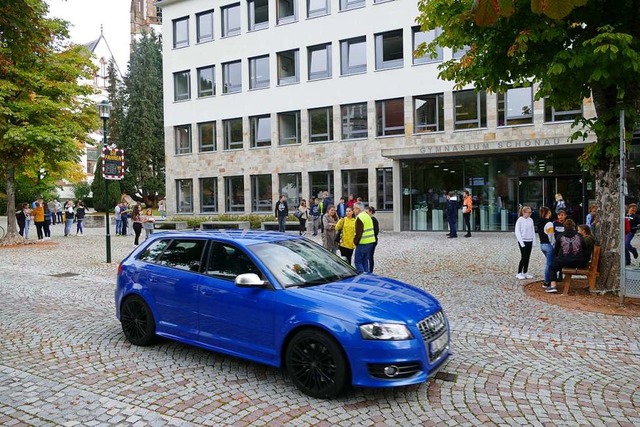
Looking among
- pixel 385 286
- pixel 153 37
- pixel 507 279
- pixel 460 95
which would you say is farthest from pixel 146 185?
pixel 385 286

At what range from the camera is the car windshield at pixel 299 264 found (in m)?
5.50

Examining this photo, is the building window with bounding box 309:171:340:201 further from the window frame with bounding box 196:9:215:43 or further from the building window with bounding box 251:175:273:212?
the window frame with bounding box 196:9:215:43

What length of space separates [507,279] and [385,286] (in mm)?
6525

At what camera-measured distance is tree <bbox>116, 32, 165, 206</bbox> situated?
170 ft

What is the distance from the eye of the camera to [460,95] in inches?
1018

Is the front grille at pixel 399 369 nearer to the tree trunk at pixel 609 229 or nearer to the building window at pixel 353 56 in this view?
the tree trunk at pixel 609 229

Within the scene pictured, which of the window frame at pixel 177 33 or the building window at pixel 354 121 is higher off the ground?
the window frame at pixel 177 33

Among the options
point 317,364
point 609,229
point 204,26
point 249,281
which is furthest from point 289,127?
point 317,364

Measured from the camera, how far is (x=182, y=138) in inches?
1404

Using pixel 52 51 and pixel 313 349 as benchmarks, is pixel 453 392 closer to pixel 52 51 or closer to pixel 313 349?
pixel 313 349

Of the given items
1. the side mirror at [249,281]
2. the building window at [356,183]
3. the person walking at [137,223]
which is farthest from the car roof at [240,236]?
the building window at [356,183]

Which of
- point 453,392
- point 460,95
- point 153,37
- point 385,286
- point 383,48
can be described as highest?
point 153,37

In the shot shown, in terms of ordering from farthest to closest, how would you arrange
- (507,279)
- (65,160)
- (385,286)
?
(65,160) < (507,279) < (385,286)

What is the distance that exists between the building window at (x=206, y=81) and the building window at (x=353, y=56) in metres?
9.35
